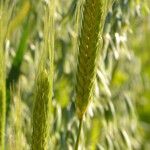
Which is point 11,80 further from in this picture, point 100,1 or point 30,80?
point 30,80

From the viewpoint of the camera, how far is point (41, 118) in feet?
4.52

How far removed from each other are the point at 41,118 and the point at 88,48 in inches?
7.1

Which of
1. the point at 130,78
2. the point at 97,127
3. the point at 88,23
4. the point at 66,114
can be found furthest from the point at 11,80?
the point at 130,78

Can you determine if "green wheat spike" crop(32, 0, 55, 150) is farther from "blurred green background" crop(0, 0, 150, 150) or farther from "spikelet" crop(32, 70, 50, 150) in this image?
"blurred green background" crop(0, 0, 150, 150)

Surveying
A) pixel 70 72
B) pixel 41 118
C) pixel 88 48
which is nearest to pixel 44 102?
pixel 41 118

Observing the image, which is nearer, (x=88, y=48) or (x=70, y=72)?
(x=88, y=48)

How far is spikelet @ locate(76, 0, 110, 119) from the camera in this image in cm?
138

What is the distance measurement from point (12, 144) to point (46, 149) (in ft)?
0.29

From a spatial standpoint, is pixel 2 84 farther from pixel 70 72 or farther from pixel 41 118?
pixel 70 72

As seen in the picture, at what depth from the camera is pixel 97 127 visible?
2.88m

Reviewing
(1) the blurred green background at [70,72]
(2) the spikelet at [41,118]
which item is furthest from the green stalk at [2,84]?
(1) the blurred green background at [70,72]

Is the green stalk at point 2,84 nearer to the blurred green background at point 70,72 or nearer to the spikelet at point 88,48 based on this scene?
the spikelet at point 88,48

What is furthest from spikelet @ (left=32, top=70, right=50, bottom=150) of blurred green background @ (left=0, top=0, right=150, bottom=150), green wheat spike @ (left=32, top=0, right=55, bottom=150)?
blurred green background @ (left=0, top=0, right=150, bottom=150)

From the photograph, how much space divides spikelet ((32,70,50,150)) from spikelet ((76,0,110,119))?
0.25 feet
